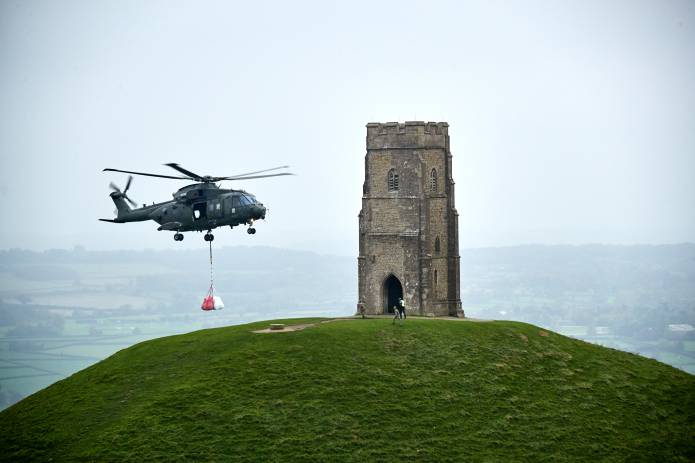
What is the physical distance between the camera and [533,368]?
2472 inches

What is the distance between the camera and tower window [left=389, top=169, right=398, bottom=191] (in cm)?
8000

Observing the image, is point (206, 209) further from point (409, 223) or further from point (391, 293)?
point (391, 293)

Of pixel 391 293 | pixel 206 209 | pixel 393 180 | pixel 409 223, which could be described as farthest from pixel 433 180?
pixel 206 209

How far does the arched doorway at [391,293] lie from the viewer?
80312mm

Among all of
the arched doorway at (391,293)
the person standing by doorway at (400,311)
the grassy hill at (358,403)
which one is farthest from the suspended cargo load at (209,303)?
the arched doorway at (391,293)

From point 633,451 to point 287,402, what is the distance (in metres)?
19.5

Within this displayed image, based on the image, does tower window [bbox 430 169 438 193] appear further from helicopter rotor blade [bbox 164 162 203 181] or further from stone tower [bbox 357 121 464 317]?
helicopter rotor blade [bbox 164 162 203 181]

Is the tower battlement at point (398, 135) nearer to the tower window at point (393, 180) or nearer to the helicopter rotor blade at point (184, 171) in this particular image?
the tower window at point (393, 180)

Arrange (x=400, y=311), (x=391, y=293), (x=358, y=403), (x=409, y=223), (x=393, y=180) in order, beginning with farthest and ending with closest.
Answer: (x=391, y=293) < (x=393, y=180) < (x=409, y=223) < (x=400, y=311) < (x=358, y=403)

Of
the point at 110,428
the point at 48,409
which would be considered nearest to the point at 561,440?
the point at 110,428

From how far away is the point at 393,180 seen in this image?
263 ft

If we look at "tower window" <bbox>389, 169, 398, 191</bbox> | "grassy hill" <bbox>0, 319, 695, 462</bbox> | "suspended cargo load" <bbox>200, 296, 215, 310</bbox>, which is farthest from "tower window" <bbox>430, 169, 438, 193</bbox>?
"suspended cargo load" <bbox>200, 296, 215, 310</bbox>

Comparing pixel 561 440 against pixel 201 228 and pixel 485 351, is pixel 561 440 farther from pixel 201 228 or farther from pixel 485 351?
pixel 201 228

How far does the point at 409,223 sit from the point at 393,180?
3777 millimetres
